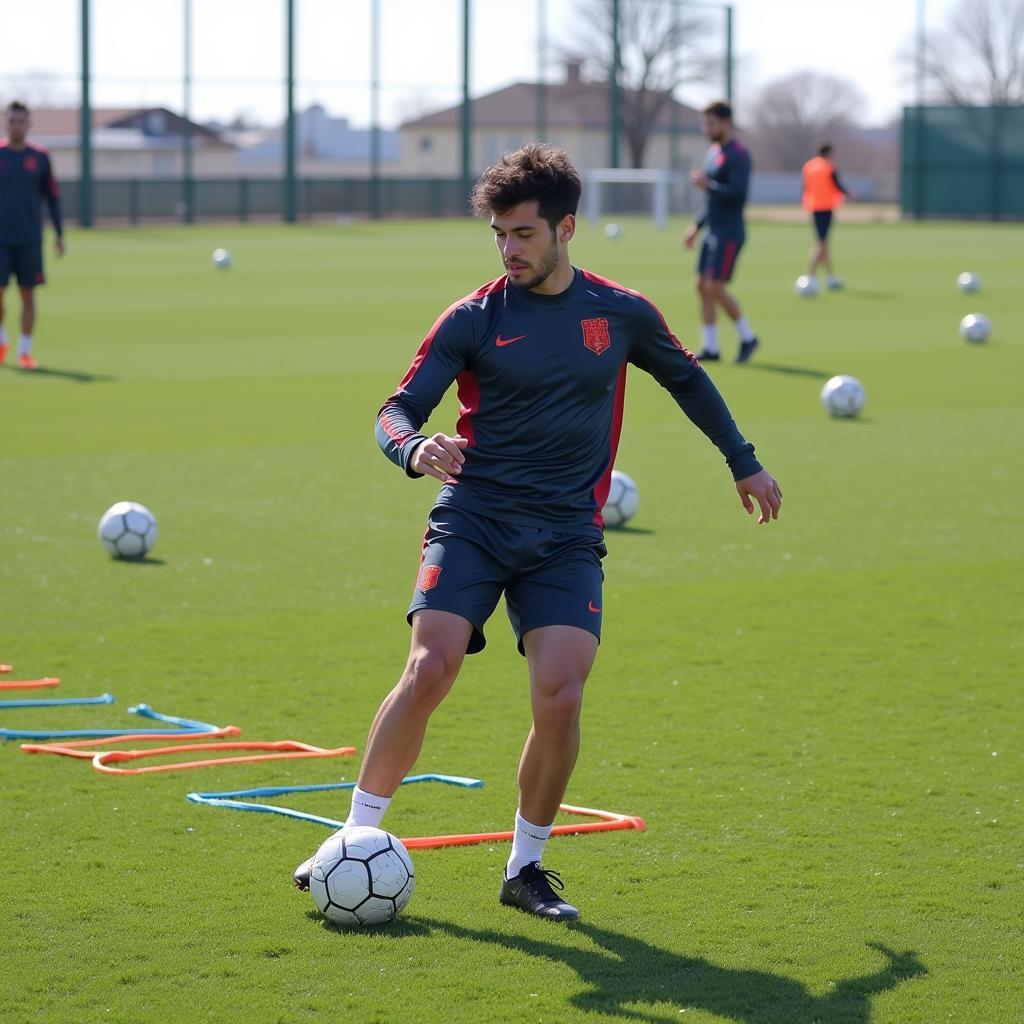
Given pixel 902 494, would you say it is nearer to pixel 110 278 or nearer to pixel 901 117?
pixel 110 278

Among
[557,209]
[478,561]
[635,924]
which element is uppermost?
[557,209]

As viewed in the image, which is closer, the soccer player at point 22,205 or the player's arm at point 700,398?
the player's arm at point 700,398

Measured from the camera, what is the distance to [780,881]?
4961 millimetres

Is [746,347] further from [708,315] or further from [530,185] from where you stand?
[530,185]

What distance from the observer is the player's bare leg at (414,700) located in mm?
4574

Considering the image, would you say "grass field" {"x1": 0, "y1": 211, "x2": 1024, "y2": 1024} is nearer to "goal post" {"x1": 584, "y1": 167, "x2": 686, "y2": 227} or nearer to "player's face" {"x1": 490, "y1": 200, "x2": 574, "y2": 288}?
"player's face" {"x1": 490, "y1": 200, "x2": 574, "y2": 288}

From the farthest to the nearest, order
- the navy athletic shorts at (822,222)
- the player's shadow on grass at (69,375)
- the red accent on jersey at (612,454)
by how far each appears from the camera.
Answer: the navy athletic shorts at (822,222)
the player's shadow on grass at (69,375)
the red accent on jersey at (612,454)

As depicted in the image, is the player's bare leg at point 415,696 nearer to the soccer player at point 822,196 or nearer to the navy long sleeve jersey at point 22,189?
the navy long sleeve jersey at point 22,189

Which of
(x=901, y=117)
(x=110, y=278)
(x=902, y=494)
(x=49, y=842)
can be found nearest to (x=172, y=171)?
(x=901, y=117)

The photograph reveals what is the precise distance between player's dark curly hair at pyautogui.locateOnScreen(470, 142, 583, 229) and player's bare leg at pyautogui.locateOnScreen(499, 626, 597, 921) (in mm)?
1117

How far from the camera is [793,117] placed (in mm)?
115750

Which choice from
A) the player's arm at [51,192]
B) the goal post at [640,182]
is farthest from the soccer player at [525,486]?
the goal post at [640,182]

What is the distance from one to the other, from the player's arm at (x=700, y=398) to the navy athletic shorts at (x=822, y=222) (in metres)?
22.3

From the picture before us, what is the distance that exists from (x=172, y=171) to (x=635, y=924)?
257ft
